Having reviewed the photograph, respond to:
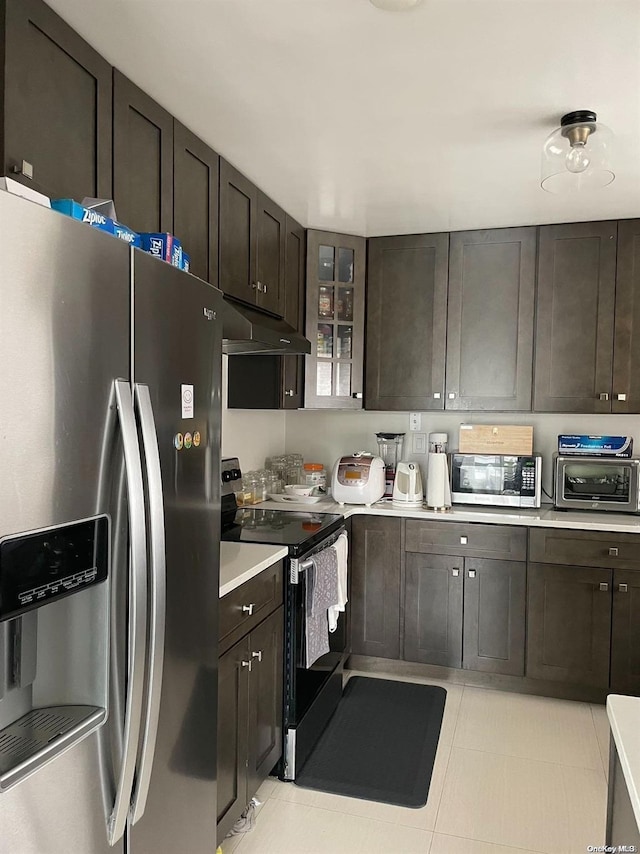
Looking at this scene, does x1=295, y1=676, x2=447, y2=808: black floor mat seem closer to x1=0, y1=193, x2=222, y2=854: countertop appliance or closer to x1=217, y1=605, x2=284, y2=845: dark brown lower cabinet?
x1=217, y1=605, x2=284, y2=845: dark brown lower cabinet

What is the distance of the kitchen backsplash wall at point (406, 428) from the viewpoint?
11.9ft

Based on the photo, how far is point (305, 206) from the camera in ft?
10.3

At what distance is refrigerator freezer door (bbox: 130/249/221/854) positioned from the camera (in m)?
1.32

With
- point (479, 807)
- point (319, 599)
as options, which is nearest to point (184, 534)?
point (319, 599)

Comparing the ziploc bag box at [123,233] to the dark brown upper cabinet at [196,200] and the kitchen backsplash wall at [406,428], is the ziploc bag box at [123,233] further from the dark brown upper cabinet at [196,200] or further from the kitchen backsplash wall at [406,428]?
the kitchen backsplash wall at [406,428]

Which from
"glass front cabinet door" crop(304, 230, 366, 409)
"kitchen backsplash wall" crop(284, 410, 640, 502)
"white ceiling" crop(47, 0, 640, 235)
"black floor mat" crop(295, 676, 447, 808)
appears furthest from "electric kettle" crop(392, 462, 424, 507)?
"white ceiling" crop(47, 0, 640, 235)

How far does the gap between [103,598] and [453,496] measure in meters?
2.70

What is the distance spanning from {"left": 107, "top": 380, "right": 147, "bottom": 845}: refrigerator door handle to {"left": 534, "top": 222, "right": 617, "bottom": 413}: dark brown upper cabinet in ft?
8.88

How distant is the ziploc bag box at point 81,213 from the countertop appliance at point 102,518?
99mm

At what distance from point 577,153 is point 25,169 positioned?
1689 millimetres

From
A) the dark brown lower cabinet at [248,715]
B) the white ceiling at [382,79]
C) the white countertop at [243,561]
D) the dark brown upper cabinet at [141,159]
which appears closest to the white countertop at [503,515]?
the white countertop at [243,561]

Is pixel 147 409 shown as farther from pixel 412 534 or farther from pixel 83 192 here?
pixel 412 534

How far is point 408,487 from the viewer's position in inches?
141

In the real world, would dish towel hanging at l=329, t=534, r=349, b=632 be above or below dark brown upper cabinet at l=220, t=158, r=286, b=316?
below
